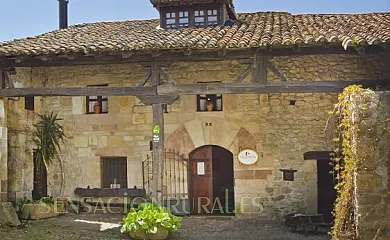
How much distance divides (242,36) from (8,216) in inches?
238

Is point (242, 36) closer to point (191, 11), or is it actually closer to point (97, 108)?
point (191, 11)

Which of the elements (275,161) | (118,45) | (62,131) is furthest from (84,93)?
(275,161)

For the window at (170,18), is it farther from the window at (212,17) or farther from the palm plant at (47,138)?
the palm plant at (47,138)

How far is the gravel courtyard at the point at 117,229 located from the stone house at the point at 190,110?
2.84 feet

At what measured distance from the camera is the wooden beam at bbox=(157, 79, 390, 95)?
8.94 m

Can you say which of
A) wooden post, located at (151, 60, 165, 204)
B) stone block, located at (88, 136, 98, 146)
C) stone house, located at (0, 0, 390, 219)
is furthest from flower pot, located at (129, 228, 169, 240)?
stone block, located at (88, 136, 98, 146)

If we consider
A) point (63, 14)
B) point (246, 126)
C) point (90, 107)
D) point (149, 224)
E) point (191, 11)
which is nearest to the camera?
point (149, 224)

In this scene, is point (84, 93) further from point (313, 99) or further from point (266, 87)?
point (313, 99)

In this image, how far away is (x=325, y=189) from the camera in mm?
11703

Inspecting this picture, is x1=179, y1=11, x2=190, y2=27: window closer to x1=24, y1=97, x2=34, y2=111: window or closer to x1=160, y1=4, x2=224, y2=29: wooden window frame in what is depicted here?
x1=160, y1=4, x2=224, y2=29: wooden window frame

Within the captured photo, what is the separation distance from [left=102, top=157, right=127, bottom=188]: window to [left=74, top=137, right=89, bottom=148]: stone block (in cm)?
62

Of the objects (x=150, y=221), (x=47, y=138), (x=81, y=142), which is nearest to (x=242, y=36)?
(x=150, y=221)

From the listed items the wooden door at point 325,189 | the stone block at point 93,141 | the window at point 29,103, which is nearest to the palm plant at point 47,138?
the window at point 29,103

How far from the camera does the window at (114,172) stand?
12.4 meters
